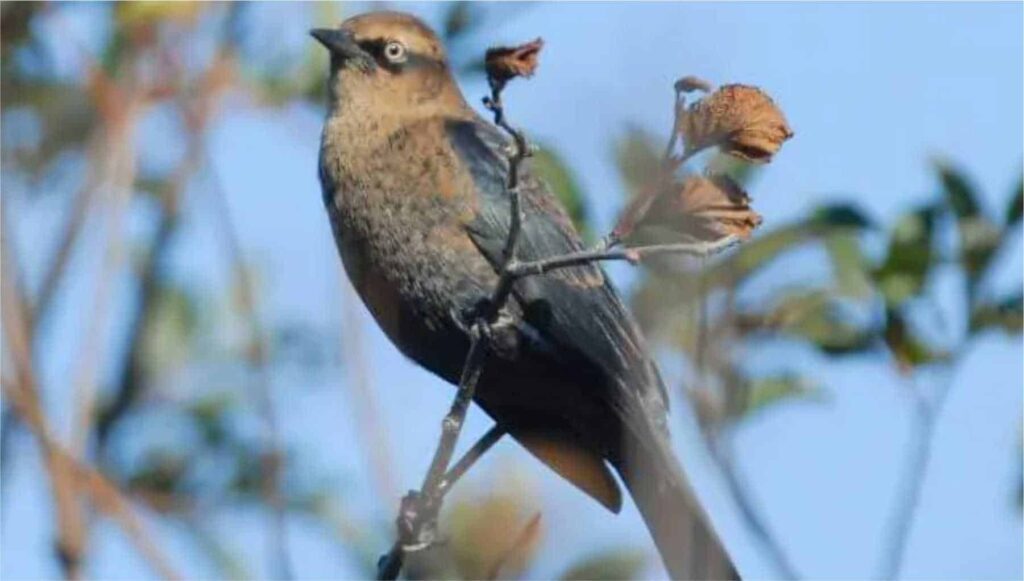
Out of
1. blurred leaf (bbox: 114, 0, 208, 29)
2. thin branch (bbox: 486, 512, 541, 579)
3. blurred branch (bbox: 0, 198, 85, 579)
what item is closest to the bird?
blurred leaf (bbox: 114, 0, 208, 29)

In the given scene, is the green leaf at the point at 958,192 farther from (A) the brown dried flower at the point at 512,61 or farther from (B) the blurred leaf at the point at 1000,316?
(A) the brown dried flower at the point at 512,61

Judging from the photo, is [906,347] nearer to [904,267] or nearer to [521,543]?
[904,267]

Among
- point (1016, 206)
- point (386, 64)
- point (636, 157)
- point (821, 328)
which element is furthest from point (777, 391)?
point (386, 64)

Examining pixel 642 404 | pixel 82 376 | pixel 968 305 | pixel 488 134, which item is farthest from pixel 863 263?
pixel 82 376

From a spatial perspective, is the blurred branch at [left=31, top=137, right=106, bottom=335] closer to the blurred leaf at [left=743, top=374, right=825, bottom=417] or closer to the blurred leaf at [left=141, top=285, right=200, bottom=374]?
the blurred leaf at [left=141, top=285, right=200, bottom=374]

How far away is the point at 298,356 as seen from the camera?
584 centimetres

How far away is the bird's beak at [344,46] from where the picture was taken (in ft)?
17.5

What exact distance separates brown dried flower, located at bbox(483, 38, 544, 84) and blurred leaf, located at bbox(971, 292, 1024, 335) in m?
1.24

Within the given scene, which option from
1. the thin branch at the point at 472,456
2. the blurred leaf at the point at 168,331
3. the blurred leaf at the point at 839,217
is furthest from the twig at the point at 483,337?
the blurred leaf at the point at 168,331

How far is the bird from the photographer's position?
16.0ft

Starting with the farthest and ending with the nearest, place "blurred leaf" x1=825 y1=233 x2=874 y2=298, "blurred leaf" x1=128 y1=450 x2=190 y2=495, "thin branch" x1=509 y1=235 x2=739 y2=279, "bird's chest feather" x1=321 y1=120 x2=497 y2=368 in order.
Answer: "blurred leaf" x1=128 y1=450 x2=190 y2=495
"bird's chest feather" x1=321 y1=120 x2=497 y2=368
"blurred leaf" x1=825 y1=233 x2=874 y2=298
"thin branch" x1=509 y1=235 x2=739 y2=279

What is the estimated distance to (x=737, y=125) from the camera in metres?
3.62

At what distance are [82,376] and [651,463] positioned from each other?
1.11 metres

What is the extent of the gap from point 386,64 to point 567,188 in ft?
2.63
